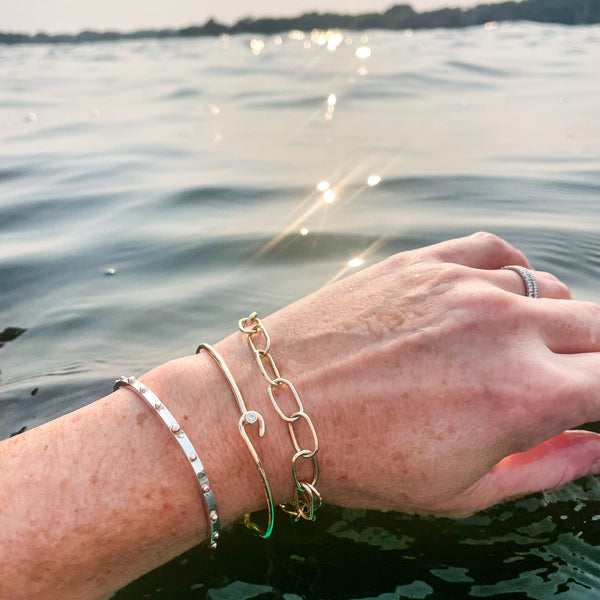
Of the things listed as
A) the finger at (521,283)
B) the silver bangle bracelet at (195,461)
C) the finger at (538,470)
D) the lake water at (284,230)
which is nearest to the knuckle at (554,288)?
the finger at (521,283)

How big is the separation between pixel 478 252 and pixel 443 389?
586 millimetres

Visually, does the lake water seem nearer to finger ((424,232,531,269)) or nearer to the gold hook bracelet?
the gold hook bracelet

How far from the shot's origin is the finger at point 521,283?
1.66 metres

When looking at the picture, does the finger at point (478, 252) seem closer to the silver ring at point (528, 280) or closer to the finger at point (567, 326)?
the silver ring at point (528, 280)

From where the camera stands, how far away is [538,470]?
1.47m

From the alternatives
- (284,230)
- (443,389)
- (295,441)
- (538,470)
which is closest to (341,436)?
(295,441)

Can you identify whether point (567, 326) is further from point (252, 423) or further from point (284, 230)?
point (284, 230)

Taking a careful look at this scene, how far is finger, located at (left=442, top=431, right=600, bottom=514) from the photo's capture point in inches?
56.7

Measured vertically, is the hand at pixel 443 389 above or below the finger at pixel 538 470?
above

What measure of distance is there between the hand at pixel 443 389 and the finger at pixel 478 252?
0.18 metres

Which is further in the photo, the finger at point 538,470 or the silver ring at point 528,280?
the silver ring at point 528,280

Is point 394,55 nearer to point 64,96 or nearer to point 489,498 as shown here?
point 64,96

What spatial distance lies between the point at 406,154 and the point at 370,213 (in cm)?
156

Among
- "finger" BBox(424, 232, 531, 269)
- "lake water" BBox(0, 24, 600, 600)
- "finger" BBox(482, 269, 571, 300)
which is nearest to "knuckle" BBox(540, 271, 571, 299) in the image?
"finger" BBox(482, 269, 571, 300)
